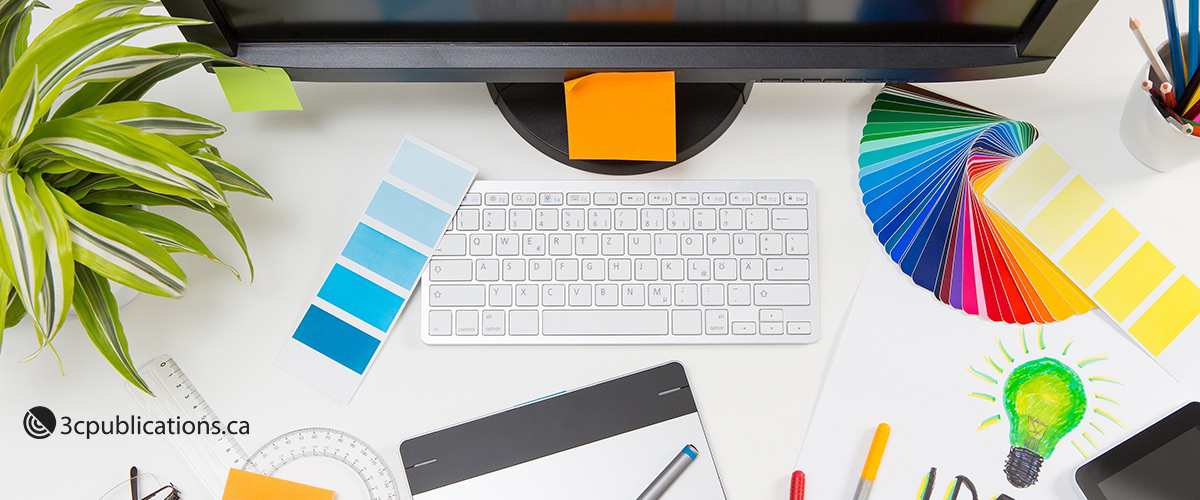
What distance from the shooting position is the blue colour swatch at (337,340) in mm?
655

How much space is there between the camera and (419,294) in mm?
676

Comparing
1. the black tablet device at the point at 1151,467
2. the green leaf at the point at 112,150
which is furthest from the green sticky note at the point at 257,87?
the black tablet device at the point at 1151,467

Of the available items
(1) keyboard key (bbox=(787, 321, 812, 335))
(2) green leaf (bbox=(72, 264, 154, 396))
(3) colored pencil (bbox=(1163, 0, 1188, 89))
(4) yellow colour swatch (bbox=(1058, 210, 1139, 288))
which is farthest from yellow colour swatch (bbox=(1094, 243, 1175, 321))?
(2) green leaf (bbox=(72, 264, 154, 396))

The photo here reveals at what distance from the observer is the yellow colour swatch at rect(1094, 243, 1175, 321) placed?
0.66 metres

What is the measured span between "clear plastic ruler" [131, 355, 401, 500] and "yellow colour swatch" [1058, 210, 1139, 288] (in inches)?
23.6

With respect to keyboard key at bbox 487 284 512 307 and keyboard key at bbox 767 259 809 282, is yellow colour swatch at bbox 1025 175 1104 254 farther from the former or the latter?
keyboard key at bbox 487 284 512 307

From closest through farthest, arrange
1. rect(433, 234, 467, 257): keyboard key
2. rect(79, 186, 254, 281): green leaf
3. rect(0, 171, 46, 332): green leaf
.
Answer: rect(0, 171, 46, 332): green leaf < rect(79, 186, 254, 281): green leaf < rect(433, 234, 467, 257): keyboard key

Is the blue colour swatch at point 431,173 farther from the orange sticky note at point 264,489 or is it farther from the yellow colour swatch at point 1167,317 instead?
the yellow colour swatch at point 1167,317

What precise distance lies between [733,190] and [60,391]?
0.59 m

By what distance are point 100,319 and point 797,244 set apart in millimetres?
546

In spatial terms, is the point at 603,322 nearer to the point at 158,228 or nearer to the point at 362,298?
the point at 362,298

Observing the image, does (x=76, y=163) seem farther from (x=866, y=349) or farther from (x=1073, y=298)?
(x=1073, y=298)

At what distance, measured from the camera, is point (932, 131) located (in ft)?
2.31

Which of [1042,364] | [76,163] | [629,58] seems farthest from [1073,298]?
[76,163]
